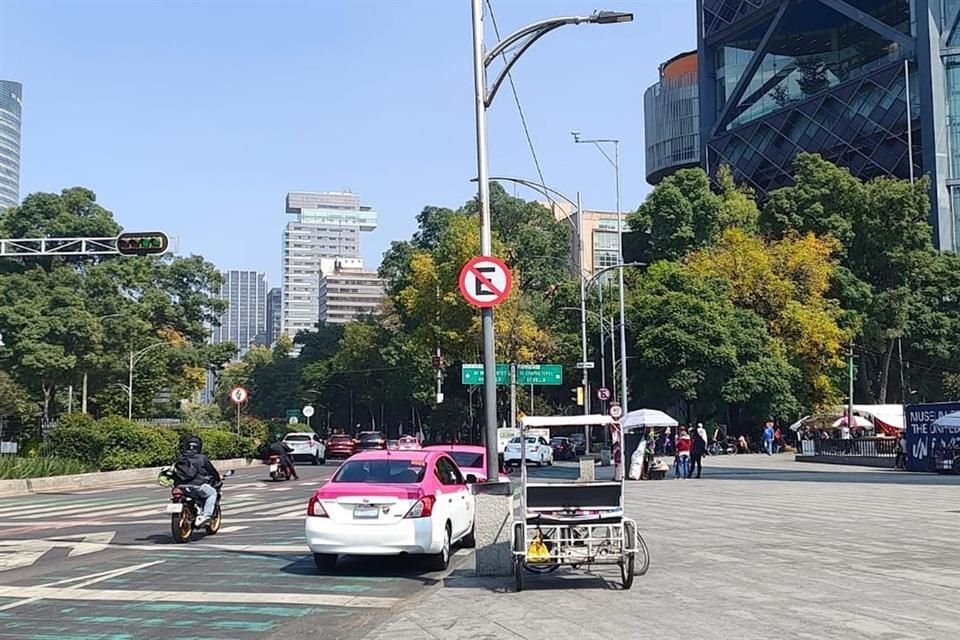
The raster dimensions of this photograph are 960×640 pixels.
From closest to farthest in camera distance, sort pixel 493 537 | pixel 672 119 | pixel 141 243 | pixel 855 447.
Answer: pixel 493 537 < pixel 141 243 < pixel 855 447 < pixel 672 119

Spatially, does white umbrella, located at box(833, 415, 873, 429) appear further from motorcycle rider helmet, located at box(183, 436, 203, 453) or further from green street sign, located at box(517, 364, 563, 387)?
motorcycle rider helmet, located at box(183, 436, 203, 453)

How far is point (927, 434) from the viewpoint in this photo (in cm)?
3531

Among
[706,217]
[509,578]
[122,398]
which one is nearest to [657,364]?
[706,217]

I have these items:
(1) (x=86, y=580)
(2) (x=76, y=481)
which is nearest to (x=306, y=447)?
(2) (x=76, y=481)

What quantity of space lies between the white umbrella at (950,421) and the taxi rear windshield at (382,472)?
24454 mm

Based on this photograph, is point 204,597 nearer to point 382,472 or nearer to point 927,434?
point 382,472

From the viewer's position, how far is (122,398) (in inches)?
2544

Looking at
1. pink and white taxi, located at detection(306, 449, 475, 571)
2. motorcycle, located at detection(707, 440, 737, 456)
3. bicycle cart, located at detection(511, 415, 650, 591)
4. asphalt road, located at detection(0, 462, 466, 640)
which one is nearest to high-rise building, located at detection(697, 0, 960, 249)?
motorcycle, located at detection(707, 440, 737, 456)

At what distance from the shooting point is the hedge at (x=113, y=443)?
36594 mm

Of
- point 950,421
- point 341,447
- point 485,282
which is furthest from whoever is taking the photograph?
point 341,447

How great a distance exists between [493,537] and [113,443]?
28.8 meters

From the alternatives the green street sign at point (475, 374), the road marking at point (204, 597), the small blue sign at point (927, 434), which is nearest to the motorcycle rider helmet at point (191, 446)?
the road marking at point (204, 597)

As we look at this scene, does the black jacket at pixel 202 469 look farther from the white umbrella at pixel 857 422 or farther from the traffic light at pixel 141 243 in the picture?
the white umbrella at pixel 857 422

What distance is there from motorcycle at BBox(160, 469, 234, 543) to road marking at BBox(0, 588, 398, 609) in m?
4.96
